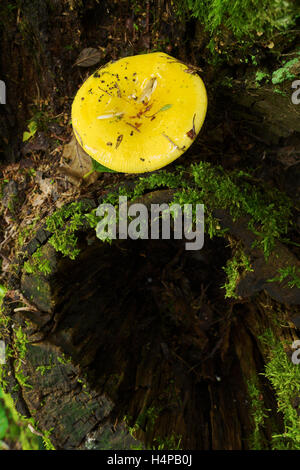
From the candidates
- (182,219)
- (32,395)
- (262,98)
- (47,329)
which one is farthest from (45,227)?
(262,98)
